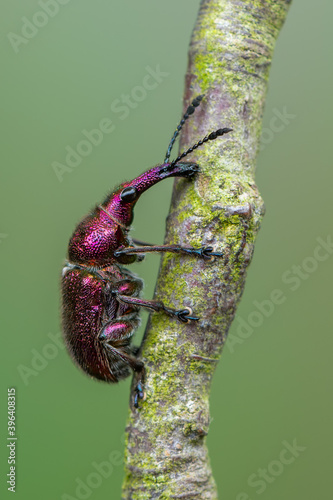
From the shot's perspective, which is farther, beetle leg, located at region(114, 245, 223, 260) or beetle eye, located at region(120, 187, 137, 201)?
beetle eye, located at region(120, 187, 137, 201)

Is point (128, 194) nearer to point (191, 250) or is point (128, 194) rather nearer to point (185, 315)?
point (191, 250)

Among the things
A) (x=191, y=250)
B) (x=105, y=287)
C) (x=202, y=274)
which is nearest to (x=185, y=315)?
(x=202, y=274)

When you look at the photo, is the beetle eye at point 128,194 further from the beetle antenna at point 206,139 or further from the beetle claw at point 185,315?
the beetle claw at point 185,315

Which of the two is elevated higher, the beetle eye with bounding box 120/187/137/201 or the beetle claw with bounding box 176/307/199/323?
the beetle eye with bounding box 120/187/137/201

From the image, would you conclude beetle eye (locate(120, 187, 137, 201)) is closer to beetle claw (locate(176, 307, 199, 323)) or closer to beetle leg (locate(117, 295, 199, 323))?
beetle leg (locate(117, 295, 199, 323))

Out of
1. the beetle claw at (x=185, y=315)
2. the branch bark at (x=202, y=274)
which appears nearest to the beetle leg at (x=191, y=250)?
the branch bark at (x=202, y=274)

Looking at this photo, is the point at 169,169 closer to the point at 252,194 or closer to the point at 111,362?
the point at 252,194

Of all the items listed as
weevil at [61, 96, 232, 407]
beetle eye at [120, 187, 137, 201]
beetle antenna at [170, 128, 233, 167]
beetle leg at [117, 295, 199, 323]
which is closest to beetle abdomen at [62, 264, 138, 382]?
weevil at [61, 96, 232, 407]

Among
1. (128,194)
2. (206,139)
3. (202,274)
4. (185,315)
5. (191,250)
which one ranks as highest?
(206,139)
